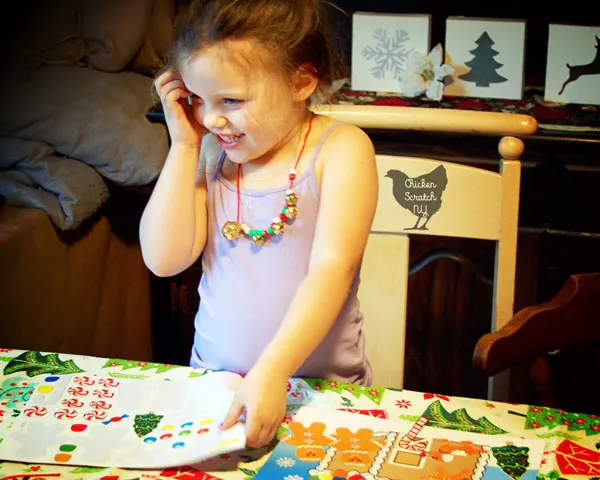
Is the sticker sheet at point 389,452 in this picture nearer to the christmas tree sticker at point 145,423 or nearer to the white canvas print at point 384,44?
the christmas tree sticker at point 145,423

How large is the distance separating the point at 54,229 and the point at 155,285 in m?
0.50

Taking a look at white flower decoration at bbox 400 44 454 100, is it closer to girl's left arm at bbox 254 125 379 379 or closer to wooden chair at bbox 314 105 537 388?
wooden chair at bbox 314 105 537 388

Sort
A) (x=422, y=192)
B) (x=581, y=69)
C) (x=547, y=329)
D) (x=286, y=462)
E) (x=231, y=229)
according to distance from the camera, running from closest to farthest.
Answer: (x=286, y=462) < (x=231, y=229) < (x=547, y=329) < (x=422, y=192) < (x=581, y=69)

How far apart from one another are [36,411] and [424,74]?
1.43m

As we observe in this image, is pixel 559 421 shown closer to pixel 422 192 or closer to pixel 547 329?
pixel 547 329

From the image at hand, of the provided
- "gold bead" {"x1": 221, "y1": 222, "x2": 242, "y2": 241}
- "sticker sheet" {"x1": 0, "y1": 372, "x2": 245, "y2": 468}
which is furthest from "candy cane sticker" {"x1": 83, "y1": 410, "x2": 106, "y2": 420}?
"gold bead" {"x1": 221, "y1": 222, "x2": 242, "y2": 241}

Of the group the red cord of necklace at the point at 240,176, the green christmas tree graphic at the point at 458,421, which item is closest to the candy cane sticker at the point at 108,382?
the red cord of necklace at the point at 240,176

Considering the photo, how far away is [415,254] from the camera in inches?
81.4

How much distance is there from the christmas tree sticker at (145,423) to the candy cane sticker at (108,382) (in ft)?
0.28

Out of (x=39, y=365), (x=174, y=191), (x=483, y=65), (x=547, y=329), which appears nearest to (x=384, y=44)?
(x=483, y=65)

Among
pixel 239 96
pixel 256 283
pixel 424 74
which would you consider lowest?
pixel 256 283

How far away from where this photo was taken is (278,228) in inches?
40.8

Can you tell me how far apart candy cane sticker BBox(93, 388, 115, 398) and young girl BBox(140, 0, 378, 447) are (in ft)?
0.50

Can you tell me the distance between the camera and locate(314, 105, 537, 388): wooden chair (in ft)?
4.28
